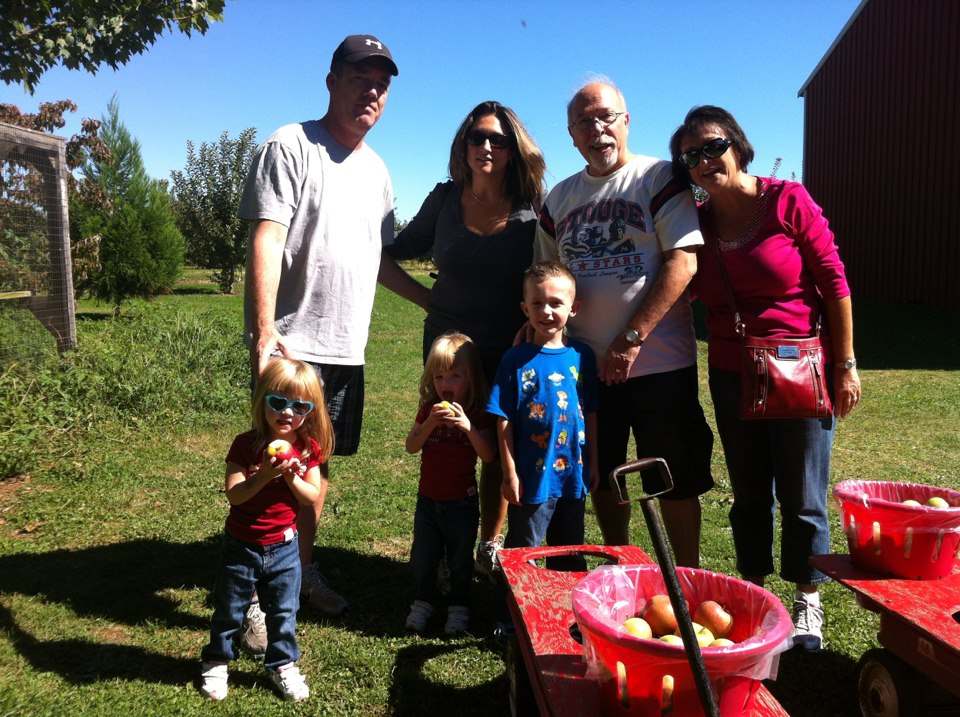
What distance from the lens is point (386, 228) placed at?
3625mm

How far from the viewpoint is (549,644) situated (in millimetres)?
2211

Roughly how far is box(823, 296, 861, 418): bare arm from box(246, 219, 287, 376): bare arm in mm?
2136

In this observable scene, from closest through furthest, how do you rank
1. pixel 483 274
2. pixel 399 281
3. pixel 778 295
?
1. pixel 778 295
2. pixel 483 274
3. pixel 399 281

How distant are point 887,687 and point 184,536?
11.7ft

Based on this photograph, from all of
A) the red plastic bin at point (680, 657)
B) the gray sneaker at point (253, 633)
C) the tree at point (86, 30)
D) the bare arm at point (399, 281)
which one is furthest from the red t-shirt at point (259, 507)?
the tree at point (86, 30)

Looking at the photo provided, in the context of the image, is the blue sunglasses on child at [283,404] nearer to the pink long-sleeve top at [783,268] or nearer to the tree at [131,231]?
the pink long-sleeve top at [783,268]

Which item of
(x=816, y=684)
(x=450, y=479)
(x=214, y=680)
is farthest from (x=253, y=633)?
(x=816, y=684)

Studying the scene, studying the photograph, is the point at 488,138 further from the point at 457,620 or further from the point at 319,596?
the point at 319,596

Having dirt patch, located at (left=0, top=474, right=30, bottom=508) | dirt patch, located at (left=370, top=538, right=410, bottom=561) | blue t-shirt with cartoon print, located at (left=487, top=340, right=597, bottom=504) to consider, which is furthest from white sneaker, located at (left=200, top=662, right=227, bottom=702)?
dirt patch, located at (left=0, top=474, right=30, bottom=508)

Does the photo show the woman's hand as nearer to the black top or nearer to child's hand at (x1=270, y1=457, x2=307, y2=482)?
the black top

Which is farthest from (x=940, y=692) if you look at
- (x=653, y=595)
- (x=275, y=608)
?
(x=275, y=608)

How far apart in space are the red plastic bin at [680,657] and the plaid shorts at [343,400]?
164 cm

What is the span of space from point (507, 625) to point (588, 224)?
1.62 meters

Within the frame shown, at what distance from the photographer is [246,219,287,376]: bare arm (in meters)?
2.96
